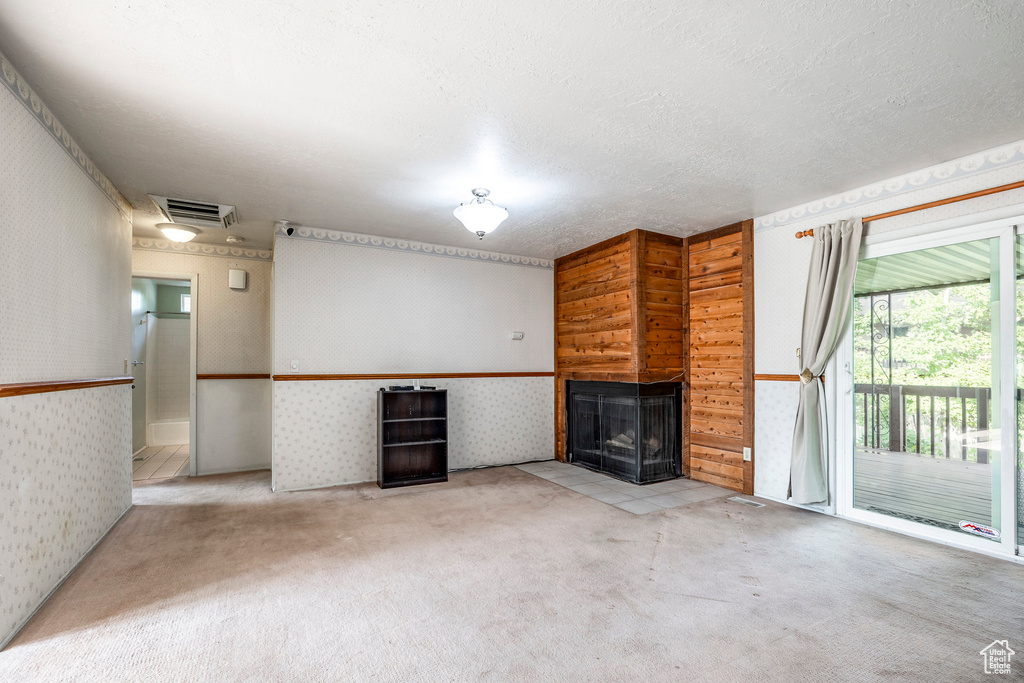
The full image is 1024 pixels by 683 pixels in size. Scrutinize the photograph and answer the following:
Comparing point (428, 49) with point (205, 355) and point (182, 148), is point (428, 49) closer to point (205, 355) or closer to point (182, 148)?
point (182, 148)

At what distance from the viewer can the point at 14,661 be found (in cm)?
197

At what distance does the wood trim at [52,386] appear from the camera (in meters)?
2.13

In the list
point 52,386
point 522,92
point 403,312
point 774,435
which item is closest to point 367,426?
point 403,312

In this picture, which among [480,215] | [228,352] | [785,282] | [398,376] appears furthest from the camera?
[228,352]

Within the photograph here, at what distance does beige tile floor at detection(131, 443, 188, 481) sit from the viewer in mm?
5375

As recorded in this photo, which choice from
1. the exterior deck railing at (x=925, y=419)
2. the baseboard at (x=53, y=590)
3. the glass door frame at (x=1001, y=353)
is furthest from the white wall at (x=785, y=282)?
the baseboard at (x=53, y=590)

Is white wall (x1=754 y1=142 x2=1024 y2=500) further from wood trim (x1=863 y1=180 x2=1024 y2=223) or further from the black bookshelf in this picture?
the black bookshelf

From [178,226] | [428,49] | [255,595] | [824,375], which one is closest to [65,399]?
[255,595]

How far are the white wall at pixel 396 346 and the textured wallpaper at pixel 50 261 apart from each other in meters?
1.43

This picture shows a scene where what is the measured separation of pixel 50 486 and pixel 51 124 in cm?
190

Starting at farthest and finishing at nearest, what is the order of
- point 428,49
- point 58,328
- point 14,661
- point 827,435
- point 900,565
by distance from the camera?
point 827,435
point 900,565
point 58,328
point 428,49
point 14,661

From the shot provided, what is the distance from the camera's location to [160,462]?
6047 mm

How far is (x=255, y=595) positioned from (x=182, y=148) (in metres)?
2.65

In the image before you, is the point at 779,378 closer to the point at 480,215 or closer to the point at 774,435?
the point at 774,435
